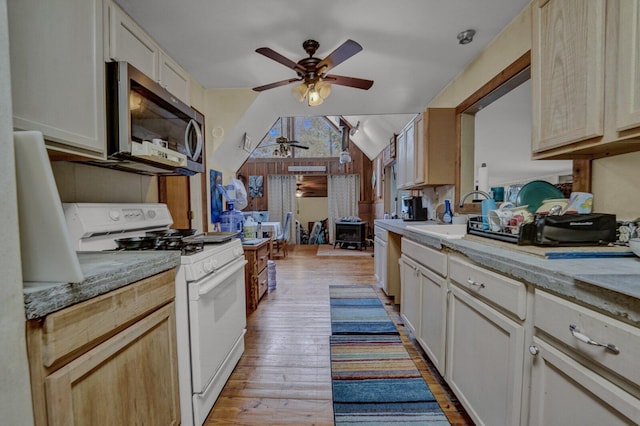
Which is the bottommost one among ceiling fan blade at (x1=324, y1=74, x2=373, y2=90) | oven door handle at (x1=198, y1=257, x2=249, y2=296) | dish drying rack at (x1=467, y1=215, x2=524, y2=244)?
oven door handle at (x1=198, y1=257, x2=249, y2=296)

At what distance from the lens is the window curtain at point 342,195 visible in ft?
24.9

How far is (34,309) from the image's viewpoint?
23.8 inches

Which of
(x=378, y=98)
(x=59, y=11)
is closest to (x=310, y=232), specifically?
(x=378, y=98)

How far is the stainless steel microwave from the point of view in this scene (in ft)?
3.98

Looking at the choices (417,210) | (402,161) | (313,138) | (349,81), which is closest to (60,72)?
(349,81)

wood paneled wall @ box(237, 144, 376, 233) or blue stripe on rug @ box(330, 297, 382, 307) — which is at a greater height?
wood paneled wall @ box(237, 144, 376, 233)

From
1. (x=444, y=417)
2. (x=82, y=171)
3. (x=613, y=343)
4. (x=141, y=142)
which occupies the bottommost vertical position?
(x=444, y=417)

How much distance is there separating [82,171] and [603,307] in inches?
84.3

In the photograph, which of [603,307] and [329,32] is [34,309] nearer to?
[603,307]

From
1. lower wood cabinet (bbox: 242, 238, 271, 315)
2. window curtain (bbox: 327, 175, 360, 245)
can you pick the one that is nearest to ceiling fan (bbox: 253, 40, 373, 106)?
lower wood cabinet (bbox: 242, 238, 271, 315)

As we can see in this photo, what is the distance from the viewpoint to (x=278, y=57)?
1826 mm

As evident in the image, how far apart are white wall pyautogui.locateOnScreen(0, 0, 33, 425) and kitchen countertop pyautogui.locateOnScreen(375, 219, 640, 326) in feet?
4.40

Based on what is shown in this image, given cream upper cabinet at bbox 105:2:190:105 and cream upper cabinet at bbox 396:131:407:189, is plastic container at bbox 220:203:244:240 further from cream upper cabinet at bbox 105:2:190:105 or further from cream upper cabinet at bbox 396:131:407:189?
cream upper cabinet at bbox 396:131:407:189

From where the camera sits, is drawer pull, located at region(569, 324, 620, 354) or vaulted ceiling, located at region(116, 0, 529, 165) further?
vaulted ceiling, located at region(116, 0, 529, 165)
